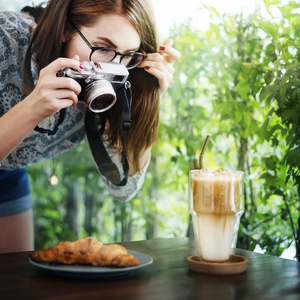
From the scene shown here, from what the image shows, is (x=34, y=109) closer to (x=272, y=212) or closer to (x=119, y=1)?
(x=119, y=1)

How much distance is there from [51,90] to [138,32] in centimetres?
35

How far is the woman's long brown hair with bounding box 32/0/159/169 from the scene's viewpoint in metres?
1.22

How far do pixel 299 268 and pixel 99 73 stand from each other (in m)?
0.64

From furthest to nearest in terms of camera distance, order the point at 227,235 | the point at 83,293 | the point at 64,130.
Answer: the point at 64,130, the point at 227,235, the point at 83,293

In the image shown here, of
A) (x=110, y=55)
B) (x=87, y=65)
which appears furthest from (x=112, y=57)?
(x=87, y=65)

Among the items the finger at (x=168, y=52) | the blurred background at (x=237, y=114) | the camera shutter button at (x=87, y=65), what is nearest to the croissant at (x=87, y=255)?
the camera shutter button at (x=87, y=65)

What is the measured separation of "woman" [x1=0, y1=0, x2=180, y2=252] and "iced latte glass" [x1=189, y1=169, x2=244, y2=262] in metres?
0.38

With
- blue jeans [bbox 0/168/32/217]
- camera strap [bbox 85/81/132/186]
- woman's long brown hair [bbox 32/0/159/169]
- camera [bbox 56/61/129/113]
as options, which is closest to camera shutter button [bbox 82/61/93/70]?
camera [bbox 56/61/129/113]

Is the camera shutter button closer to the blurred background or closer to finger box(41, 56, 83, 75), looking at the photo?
finger box(41, 56, 83, 75)

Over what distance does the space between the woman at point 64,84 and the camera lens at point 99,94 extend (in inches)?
1.7

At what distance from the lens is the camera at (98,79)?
1084 mm

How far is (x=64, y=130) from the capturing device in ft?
4.77

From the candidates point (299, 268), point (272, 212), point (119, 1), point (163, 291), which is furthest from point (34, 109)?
point (272, 212)

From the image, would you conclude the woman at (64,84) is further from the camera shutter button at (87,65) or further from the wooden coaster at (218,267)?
the wooden coaster at (218,267)
